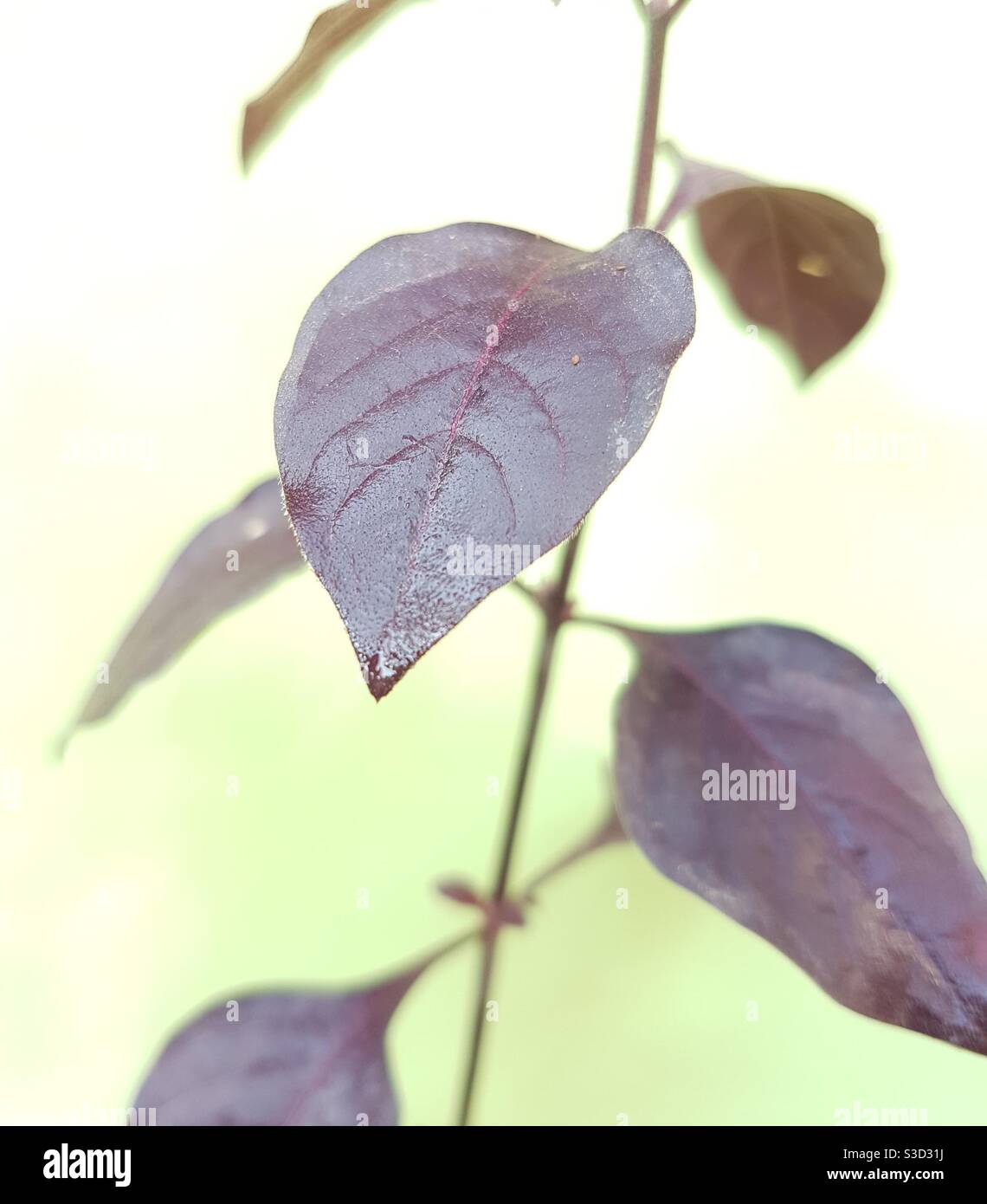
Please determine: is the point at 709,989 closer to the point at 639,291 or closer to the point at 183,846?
the point at 183,846

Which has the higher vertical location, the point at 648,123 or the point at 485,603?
the point at 648,123

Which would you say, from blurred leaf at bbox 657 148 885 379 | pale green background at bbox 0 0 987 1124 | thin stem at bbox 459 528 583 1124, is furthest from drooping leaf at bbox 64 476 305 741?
pale green background at bbox 0 0 987 1124

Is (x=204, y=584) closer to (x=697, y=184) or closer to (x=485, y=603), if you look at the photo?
(x=697, y=184)

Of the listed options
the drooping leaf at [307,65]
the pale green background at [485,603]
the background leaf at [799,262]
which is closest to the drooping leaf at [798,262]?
the background leaf at [799,262]

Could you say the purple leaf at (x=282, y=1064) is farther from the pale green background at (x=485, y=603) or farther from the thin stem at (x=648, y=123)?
the thin stem at (x=648, y=123)

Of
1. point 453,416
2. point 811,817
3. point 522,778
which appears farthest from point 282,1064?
point 453,416
